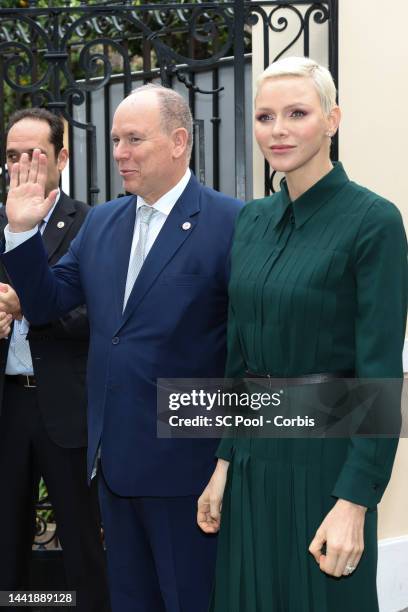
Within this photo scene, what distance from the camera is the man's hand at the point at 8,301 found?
10.6ft

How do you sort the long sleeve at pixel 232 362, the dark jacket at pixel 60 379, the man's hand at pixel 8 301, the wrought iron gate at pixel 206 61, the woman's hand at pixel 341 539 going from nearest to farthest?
the woman's hand at pixel 341 539 → the long sleeve at pixel 232 362 → the man's hand at pixel 8 301 → the dark jacket at pixel 60 379 → the wrought iron gate at pixel 206 61

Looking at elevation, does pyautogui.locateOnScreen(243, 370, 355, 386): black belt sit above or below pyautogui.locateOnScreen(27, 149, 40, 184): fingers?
below

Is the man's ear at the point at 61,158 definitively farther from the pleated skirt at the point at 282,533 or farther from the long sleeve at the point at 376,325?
the long sleeve at the point at 376,325

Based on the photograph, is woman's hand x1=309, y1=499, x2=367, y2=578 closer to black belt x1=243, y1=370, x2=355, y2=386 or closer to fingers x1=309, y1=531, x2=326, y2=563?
fingers x1=309, y1=531, x2=326, y2=563

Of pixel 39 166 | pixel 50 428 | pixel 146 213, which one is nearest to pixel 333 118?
pixel 146 213

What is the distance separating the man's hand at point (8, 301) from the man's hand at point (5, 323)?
1 centimetres

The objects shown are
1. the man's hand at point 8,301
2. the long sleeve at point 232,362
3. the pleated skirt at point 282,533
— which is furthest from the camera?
the man's hand at point 8,301

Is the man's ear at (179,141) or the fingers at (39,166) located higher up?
the man's ear at (179,141)

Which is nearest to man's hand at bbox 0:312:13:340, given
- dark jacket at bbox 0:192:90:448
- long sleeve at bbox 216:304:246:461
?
dark jacket at bbox 0:192:90:448

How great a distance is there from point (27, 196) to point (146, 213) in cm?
36

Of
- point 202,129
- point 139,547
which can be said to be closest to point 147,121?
point 139,547

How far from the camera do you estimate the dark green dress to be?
2.16m

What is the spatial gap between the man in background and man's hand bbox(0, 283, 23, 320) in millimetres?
178

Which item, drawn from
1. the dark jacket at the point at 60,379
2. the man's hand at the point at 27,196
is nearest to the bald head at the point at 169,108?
the man's hand at the point at 27,196
